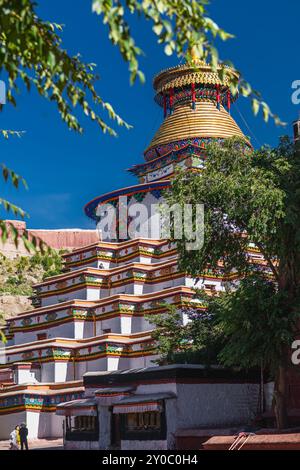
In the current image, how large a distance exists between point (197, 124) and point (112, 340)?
1867 centimetres

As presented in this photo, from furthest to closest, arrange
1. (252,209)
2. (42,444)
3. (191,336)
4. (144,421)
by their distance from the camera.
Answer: (42,444) → (191,336) → (144,421) → (252,209)

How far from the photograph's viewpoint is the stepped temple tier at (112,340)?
2277 cm

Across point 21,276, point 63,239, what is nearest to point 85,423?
point 21,276

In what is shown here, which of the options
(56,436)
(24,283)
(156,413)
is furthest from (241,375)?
(24,283)

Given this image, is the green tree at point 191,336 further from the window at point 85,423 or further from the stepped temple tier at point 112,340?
the window at point 85,423

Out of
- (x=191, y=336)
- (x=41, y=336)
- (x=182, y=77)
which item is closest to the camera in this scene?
(x=191, y=336)

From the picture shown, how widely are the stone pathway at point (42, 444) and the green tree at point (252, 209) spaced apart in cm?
1056

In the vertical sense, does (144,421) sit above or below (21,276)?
below

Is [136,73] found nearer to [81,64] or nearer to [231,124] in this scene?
[81,64]

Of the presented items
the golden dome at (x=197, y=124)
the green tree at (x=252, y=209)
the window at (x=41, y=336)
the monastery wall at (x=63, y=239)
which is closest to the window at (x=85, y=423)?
the green tree at (x=252, y=209)

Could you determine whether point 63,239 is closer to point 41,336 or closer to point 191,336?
point 41,336

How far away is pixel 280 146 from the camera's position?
65.2ft

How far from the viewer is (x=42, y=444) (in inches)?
1150

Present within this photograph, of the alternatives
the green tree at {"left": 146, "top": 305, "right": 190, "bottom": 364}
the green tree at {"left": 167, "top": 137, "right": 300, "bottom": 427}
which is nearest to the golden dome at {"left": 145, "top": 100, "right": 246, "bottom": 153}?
the green tree at {"left": 146, "top": 305, "right": 190, "bottom": 364}
